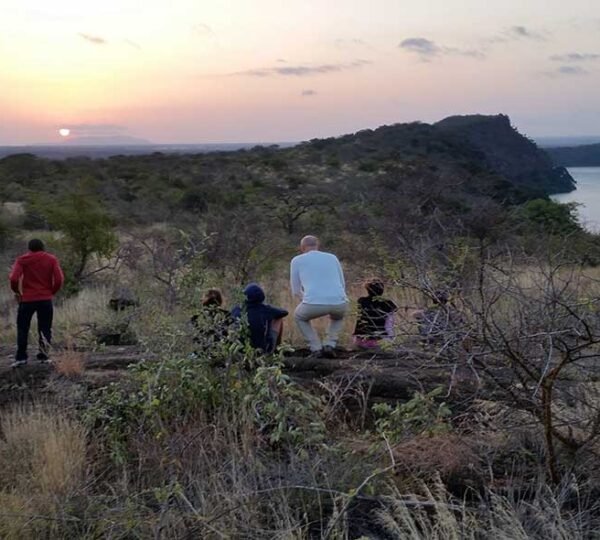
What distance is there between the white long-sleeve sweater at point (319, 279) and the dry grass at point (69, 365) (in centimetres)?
246

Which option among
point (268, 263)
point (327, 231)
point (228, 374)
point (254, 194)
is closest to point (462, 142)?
point (254, 194)

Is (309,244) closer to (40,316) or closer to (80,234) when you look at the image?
(40,316)

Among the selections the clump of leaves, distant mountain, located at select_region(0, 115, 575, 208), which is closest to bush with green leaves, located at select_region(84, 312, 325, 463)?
the clump of leaves

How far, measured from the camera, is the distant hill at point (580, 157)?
72000mm

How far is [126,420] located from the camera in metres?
6.07

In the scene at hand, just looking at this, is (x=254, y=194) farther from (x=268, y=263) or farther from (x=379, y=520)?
(x=379, y=520)

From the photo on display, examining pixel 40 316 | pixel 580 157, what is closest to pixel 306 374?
pixel 40 316

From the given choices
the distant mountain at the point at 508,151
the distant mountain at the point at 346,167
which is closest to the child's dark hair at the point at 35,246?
the distant mountain at the point at 346,167

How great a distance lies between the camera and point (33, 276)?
347 inches

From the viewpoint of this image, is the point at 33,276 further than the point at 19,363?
Yes

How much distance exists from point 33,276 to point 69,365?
159 cm

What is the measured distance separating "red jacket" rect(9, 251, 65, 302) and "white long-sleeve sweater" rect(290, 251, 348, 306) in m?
2.88

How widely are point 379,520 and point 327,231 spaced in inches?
867

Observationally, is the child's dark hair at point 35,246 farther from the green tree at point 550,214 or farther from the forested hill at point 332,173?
the green tree at point 550,214
